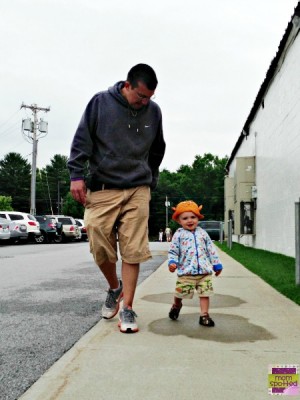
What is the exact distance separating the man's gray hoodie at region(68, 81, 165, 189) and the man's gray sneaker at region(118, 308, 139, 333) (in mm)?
1002

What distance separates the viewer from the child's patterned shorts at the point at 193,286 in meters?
4.23

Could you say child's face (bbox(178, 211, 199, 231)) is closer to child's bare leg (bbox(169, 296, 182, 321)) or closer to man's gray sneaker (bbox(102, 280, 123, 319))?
child's bare leg (bbox(169, 296, 182, 321))

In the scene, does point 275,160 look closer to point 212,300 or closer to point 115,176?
point 212,300

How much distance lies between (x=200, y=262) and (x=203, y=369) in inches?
57.0

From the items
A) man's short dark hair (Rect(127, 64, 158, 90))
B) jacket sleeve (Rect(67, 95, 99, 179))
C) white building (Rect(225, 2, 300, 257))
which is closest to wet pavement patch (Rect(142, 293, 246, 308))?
jacket sleeve (Rect(67, 95, 99, 179))

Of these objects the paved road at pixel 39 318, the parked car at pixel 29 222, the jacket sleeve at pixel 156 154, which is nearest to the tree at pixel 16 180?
the parked car at pixel 29 222

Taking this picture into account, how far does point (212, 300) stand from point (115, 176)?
87.1 inches

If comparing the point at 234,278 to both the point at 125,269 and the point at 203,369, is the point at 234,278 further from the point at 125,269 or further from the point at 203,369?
the point at 203,369

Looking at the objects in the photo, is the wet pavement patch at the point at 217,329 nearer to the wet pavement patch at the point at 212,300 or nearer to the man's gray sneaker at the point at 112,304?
the man's gray sneaker at the point at 112,304

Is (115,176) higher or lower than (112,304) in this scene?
higher

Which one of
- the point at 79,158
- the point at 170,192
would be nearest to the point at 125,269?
the point at 79,158

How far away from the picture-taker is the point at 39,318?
4.65 meters

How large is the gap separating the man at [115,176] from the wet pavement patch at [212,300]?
1.35 metres

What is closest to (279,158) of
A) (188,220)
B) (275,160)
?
(275,160)
